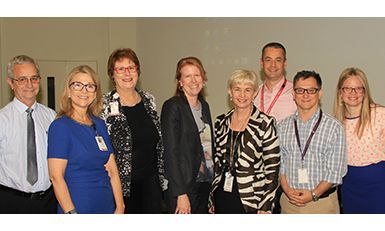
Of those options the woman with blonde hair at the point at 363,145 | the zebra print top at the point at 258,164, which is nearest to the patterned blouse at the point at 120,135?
the zebra print top at the point at 258,164

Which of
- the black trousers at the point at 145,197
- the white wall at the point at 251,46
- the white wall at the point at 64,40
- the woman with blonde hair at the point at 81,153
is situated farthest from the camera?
the white wall at the point at 64,40

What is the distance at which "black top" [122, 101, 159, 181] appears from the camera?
345 centimetres

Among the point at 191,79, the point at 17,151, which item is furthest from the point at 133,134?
the point at 17,151

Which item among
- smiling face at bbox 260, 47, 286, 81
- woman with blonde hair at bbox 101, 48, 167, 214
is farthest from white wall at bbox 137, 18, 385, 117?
woman with blonde hair at bbox 101, 48, 167, 214

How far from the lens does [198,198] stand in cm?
362

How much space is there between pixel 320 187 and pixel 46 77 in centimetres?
594

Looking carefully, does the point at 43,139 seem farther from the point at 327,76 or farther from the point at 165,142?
the point at 327,76

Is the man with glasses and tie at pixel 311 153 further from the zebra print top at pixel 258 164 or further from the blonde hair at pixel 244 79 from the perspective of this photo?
the blonde hair at pixel 244 79

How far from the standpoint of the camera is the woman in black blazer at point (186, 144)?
3.52 metres

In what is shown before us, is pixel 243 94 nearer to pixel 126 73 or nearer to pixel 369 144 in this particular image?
pixel 126 73

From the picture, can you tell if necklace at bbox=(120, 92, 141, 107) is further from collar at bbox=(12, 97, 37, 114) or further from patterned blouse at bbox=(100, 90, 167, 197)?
collar at bbox=(12, 97, 37, 114)

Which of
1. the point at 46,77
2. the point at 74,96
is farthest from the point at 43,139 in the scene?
the point at 46,77

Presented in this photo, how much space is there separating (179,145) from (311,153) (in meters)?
0.94

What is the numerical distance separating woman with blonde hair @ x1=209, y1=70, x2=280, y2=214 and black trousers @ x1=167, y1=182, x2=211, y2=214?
0.57 ft
